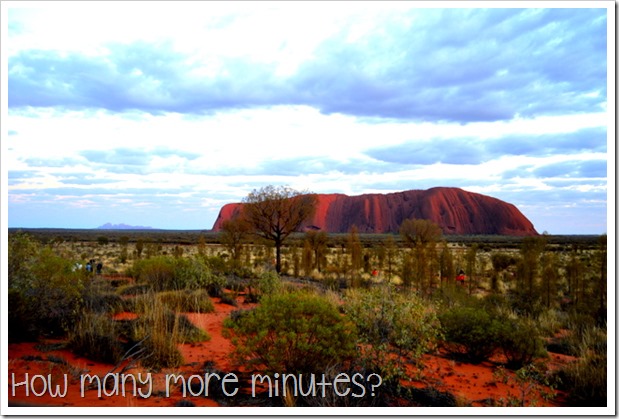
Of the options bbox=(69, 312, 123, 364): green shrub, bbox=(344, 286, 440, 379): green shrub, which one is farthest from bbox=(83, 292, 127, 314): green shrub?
bbox=(344, 286, 440, 379): green shrub

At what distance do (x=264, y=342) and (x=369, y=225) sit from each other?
4233 inches

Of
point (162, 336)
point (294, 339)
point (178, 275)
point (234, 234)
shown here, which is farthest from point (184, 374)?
point (234, 234)

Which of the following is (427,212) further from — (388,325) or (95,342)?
(95,342)

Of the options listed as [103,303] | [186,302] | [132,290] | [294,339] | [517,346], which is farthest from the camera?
[132,290]

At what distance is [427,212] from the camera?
104 m

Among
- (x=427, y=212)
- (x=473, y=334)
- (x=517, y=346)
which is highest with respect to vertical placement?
(x=427, y=212)

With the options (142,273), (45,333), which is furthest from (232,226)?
(45,333)

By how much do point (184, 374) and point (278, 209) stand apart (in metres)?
14.9

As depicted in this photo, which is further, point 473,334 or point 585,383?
point 473,334

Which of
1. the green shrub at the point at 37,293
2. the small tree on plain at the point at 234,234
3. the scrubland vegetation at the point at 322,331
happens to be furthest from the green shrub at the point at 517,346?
the small tree on plain at the point at 234,234

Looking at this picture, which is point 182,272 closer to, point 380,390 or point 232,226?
point 380,390

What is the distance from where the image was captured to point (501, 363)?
776 centimetres

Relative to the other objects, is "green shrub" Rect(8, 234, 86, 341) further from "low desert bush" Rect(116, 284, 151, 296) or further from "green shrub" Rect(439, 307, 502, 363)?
"green shrub" Rect(439, 307, 502, 363)

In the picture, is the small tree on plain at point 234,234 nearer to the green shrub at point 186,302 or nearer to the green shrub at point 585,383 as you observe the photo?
the green shrub at point 186,302
